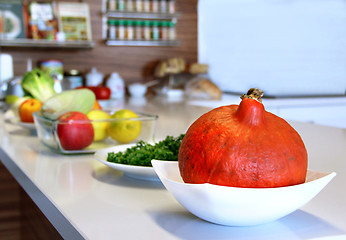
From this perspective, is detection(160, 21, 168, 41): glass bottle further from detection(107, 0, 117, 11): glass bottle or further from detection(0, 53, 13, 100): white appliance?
detection(0, 53, 13, 100): white appliance

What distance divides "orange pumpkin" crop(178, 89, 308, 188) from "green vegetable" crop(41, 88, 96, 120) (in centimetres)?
58

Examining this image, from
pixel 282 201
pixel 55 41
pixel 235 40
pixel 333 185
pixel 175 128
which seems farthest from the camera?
pixel 235 40

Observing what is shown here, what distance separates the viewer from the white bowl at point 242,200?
45cm

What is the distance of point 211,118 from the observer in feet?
1.67

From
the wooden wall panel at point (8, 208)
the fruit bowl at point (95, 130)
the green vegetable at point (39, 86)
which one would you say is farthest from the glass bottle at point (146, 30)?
the fruit bowl at point (95, 130)

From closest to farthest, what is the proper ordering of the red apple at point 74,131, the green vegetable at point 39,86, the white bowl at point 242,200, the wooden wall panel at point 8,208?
the white bowl at point 242,200, the red apple at point 74,131, the wooden wall panel at point 8,208, the green vegetable at point 39,86

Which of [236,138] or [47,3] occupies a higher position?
[47,3]

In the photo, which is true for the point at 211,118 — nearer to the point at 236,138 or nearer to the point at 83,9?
the point at 236,138

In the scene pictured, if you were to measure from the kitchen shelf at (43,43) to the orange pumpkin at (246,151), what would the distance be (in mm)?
2271

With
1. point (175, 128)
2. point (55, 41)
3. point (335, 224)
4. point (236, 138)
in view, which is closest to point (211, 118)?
point (236, 138)

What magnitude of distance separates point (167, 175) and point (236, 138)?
5.2 inches

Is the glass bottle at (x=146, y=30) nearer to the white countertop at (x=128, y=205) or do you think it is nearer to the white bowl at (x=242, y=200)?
the white countertop at (x=128, y=205)

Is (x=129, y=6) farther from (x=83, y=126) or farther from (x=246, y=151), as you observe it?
(x=246, y=151)

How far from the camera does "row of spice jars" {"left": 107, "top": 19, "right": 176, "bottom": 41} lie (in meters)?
2.86
